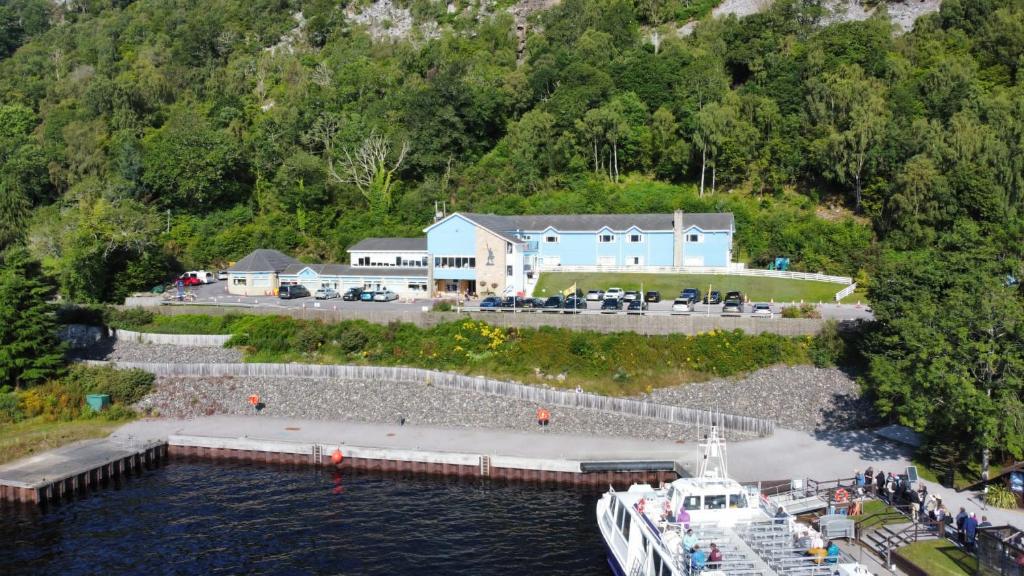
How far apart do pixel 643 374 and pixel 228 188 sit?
64.5 metres

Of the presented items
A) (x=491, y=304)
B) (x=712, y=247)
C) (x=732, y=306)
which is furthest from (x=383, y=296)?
(x=712, y=247)

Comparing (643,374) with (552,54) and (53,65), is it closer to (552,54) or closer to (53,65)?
(552,54)

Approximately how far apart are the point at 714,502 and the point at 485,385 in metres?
20.9

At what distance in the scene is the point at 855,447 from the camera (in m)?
35.4

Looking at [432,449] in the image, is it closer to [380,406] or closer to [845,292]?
[380,406]

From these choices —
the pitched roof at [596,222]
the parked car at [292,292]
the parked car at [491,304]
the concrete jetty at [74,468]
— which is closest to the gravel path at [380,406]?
the concrete jetty at [74,468]

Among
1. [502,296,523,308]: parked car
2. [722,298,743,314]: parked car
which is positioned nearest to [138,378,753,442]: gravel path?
[502,296,523,308]: parked car

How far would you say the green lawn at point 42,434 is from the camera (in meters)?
39.8

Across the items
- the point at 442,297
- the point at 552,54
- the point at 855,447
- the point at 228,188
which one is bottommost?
the point at 855,447

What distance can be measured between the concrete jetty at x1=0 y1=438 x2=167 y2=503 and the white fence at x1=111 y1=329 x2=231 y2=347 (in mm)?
16130

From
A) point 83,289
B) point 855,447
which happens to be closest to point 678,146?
point 855,447

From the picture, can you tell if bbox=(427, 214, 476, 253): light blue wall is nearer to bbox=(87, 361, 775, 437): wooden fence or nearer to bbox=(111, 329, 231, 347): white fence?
bbox=(87, 361, 775, 437): wooden fence

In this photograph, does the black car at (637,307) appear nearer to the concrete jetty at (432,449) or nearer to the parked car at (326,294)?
the concrete jetty at (432,449)

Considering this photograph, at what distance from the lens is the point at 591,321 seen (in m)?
50.8
